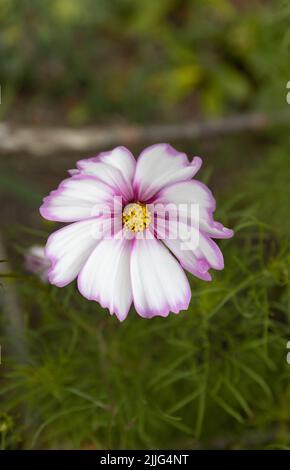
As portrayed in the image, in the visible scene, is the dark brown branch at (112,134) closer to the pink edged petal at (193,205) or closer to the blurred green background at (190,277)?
the blurred green background at (190,277)

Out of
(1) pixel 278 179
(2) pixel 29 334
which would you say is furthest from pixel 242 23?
(2) pixel 29 334

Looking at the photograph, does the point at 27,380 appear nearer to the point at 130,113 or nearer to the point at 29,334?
the point at 29,334

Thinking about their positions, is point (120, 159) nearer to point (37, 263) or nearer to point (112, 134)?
point (37, 263)

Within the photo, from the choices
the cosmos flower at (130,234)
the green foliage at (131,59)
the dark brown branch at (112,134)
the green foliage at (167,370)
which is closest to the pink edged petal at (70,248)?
the cosmos flower at (130,234)

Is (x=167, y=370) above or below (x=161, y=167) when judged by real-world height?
below

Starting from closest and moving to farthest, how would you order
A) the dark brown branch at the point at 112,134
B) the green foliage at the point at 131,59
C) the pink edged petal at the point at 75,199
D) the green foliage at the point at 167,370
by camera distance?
1. the pink edged petal at the point at 75,199
2. the green foliage at the point at 167,370
3. the dark brown branch at the point at 112,134
4. the green foliage at the point at 131,59

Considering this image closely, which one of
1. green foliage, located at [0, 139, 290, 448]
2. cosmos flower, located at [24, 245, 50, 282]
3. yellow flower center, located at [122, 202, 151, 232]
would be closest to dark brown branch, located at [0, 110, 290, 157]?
green foliage, located at [0, 139, 290, 448]

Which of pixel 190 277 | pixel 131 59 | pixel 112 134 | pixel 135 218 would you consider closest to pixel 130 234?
pixel 135 218
